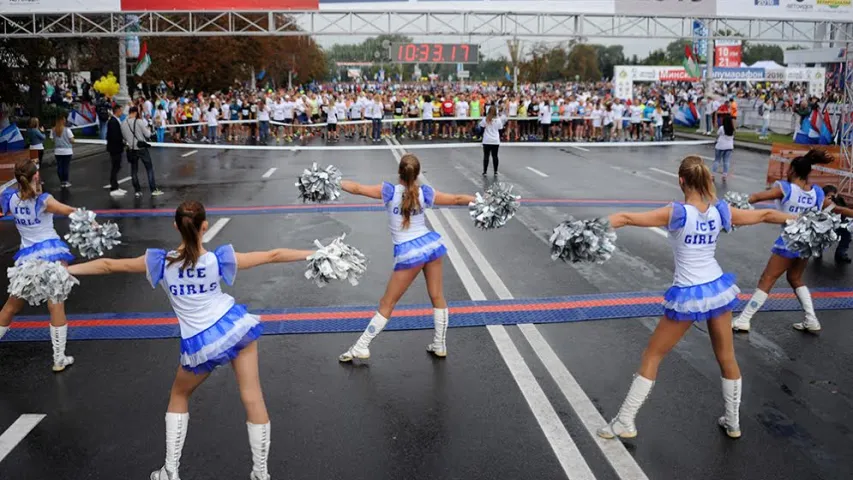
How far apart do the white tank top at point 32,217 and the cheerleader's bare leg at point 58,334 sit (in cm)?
63

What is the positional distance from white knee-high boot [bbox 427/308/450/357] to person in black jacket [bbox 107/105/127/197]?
11504mm

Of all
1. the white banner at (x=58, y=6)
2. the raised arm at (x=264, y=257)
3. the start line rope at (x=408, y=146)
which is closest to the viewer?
the raised arm at (x=264, y=257)

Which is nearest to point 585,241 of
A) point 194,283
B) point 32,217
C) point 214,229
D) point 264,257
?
point 264,257

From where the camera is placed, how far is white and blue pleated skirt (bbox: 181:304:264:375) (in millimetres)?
4074

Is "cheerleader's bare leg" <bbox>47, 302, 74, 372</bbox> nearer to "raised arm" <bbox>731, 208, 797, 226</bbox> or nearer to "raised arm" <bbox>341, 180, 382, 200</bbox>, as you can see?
"raised arm" <bbox>341, 180, 382, 200</bbox>

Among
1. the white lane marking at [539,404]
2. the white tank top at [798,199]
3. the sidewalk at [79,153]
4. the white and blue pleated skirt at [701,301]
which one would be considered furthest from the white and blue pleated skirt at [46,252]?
the sidewalk at [79,153]

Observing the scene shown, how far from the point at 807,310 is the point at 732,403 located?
2598 mm

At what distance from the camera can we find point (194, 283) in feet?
13.4

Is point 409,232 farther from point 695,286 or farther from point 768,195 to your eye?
point 768,195

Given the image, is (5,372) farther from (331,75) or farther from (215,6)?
(331,75)

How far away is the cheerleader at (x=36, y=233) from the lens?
604 centimetres

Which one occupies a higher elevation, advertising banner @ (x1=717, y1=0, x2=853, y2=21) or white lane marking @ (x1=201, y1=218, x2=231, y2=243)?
advertising banner @ (x1=717, y1=0, x2=853, y2=21)

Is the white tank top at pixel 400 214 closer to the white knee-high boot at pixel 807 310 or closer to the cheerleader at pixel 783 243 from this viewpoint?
the cheerleader at pixel 783 243

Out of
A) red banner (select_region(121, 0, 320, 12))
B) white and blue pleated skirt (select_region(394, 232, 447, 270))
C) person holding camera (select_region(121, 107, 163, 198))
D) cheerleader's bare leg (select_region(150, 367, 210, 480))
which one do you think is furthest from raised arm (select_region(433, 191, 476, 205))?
red banner (select_region(121, 0, 320, 12))
